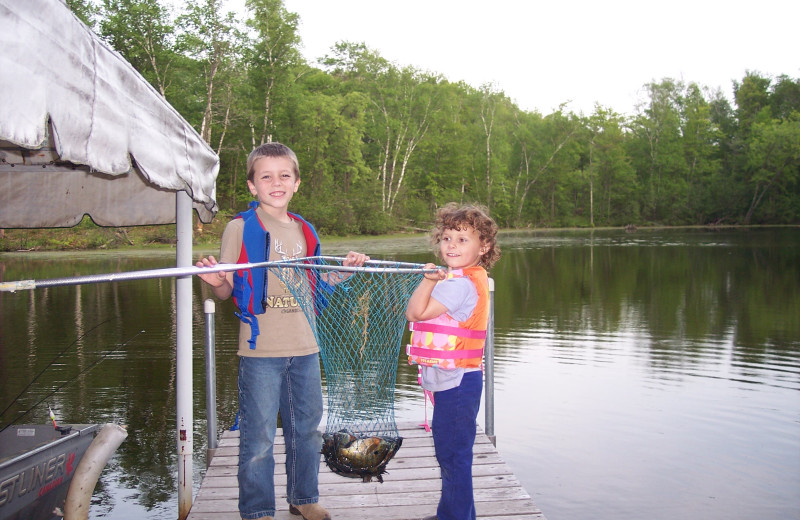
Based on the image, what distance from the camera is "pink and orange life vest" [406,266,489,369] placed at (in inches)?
138

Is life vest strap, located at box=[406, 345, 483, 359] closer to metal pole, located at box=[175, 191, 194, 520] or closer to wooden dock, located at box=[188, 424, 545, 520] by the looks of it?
wooden dock, located at box=[188, 424, 545, 520]

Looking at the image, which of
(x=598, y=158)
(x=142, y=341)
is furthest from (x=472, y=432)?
(x=598, y=158)

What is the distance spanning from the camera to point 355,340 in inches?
167

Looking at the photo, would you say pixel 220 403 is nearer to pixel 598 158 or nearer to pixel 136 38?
pixel 136 38

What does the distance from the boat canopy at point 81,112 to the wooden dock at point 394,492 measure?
1.78m

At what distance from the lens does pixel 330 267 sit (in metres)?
3.29

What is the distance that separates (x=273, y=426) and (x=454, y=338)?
39.9 inches

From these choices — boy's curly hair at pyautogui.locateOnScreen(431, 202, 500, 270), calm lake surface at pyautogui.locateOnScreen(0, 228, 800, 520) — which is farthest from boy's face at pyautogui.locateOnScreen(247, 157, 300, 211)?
calm lake surface at pyautogui.locateOnScreen(0, 228, 800, 520)

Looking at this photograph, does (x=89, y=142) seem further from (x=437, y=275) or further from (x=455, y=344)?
(x=455, y=344)

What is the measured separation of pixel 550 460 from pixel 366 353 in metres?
3.39

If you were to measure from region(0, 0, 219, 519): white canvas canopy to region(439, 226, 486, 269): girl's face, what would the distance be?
143 cm

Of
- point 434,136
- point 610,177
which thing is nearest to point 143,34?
point 434,136

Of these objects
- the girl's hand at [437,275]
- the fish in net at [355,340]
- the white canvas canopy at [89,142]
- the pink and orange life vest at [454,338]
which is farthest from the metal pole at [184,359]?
the girl's hand at [437,275]

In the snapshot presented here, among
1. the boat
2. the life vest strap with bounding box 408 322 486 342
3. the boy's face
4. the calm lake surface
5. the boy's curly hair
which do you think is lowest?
→ the calm lake surface
